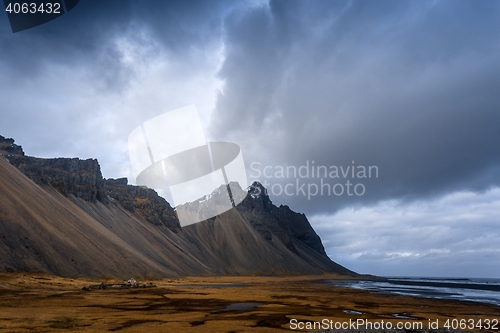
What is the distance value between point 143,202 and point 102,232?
58.7 metres

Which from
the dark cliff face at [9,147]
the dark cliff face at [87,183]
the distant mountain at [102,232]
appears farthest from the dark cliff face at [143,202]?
the dark cliff face at [9,147]

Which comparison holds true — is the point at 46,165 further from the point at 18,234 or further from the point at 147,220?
the point at 18,234

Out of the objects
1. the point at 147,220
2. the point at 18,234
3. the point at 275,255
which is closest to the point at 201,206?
the point at 275,255

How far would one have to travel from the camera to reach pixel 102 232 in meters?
77.8

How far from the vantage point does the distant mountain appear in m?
54.7

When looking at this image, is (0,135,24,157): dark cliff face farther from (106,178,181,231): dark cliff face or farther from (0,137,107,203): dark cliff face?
(106,178,181,231): dark cliff face

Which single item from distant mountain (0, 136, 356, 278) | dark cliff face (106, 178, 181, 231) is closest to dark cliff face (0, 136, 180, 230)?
dark cliff face (106, 178, 181, 231)

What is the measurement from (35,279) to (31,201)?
26.6 m

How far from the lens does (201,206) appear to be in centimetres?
18962

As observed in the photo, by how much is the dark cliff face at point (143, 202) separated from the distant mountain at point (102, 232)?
0.38m

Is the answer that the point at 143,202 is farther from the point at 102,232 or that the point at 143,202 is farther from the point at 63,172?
the point at 102,232

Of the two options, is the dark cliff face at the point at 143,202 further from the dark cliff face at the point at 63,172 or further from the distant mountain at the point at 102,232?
the dark cliff face at the point at 63,172

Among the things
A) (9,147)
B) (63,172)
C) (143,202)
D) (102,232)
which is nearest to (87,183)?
(63,172)

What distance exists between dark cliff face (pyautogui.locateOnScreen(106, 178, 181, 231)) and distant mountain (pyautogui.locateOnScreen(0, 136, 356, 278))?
1.25 ft
